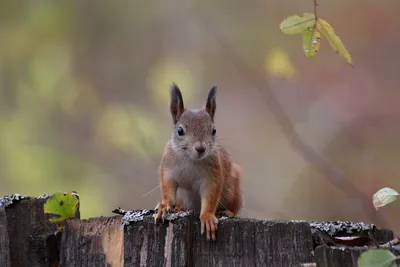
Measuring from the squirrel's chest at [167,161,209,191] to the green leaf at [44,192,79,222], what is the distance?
1.76ft

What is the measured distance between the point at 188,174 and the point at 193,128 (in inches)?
4.6

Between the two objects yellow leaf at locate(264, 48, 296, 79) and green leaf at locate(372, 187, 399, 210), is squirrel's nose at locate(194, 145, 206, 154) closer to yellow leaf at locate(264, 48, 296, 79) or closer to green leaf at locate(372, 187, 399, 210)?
green leaf at locate(372, 187, 399, 210)

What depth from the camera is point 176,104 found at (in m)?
1.82

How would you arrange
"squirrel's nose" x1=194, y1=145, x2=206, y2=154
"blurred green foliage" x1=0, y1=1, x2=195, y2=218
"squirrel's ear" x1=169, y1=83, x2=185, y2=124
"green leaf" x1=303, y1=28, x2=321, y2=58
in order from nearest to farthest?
"green leaf" x1=303, y1=28, x2=321, y2=58
"squirrel's nose" x1=194, y1=145, x2=206, y2=154
"squirrel's ear" x1=169, y1=83, x2=185, y2=124
"blurred green foliage" x1=0, y1=1, x2=195, y2=218

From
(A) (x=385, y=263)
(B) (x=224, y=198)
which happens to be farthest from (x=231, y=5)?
(A) (x=385, y=263)

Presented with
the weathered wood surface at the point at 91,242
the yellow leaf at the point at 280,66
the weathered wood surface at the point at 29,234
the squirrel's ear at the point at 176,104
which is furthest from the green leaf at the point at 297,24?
the yellow leaf at the point at 280,66

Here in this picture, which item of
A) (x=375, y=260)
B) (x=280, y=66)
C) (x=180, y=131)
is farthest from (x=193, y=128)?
(x=375, y=260)

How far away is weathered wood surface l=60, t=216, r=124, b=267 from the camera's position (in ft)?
3.80

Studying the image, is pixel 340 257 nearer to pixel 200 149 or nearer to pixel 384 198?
pixel 384 198

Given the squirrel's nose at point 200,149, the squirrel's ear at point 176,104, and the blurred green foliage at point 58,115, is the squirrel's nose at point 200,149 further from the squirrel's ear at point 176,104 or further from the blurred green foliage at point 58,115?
the blurred green foliage at point 58,115

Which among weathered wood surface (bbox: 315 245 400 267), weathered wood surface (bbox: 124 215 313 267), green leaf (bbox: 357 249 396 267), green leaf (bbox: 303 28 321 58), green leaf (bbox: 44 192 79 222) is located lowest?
green leaf (bbox: 357 249 396 267)

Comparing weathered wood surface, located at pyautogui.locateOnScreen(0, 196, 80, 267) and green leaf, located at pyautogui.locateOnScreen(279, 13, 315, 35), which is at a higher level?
green leaf, located at pyautogui.locateOnScreen(279, 13, 315, 35)

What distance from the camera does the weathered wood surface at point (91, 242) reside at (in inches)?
45.6

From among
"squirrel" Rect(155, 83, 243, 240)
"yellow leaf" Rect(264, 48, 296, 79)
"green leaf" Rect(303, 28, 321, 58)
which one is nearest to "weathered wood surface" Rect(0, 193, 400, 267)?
"green leaf" Rect(303, 28, 321, 58)
